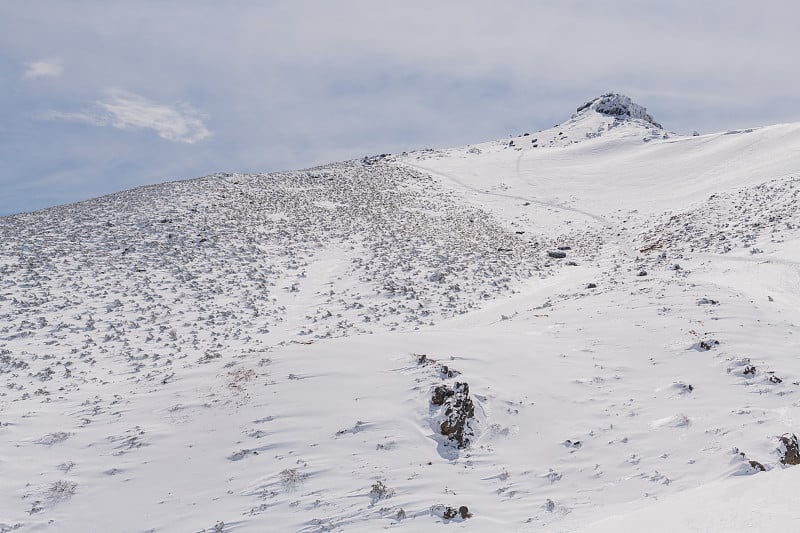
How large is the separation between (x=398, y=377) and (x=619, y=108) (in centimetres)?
8554

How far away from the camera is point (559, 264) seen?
3073cm

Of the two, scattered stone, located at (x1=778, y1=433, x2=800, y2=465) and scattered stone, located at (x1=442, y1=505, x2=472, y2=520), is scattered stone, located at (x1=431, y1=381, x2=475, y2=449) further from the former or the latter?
scattered stone, located at (x1=778, y1=433, x2=800, y2=465)

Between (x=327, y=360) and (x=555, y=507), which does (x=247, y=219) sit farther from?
(x=555, y=507)

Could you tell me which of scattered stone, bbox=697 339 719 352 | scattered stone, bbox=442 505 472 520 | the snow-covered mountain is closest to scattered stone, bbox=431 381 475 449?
the snow-covered mountain

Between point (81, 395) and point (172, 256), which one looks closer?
point (81, 395)

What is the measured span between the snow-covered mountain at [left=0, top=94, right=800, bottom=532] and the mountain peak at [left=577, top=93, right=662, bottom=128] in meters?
56.0

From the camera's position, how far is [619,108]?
279ft

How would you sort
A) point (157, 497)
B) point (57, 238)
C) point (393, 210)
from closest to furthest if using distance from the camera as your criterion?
point (157, 497) < point (57, 238) < point (393, 210)

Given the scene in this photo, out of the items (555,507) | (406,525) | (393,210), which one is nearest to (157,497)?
(406,525)

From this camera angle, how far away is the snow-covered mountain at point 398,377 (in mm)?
8836

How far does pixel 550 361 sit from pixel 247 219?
27654mm

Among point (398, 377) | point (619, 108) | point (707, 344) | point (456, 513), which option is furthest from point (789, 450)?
point (619, 108)

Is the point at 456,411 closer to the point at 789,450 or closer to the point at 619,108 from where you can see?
the point at 789,450

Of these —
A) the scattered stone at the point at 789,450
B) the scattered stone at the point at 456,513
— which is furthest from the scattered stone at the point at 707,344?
the scattered stone at the point at 456,513
